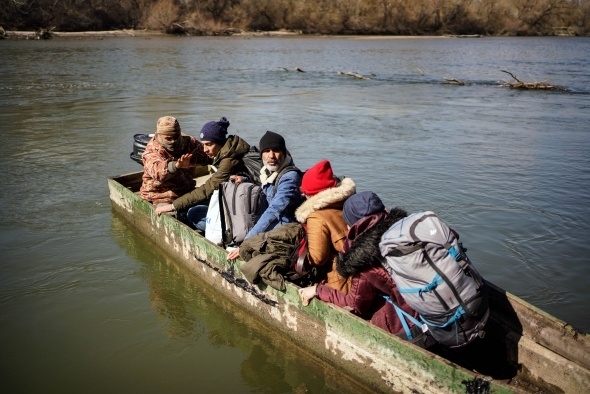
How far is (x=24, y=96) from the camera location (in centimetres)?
1838

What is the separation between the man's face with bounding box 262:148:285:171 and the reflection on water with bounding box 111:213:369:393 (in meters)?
1.48

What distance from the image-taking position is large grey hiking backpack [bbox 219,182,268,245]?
516cm

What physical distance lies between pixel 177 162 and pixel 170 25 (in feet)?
176

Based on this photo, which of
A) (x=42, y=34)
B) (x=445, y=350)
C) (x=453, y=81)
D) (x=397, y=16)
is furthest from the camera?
(x=397, y=16)

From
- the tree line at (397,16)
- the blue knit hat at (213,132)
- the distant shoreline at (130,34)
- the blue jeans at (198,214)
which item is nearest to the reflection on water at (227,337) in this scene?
the blue jeans at (198,214)

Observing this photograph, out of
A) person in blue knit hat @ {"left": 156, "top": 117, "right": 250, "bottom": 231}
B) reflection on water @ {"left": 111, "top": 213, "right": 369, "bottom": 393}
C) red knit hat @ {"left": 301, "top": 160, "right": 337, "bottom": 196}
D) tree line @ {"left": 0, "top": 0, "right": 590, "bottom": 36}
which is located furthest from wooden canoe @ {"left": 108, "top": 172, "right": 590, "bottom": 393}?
tree line @ {"left": 0, "top": 0, "right": 590, "bottom": 36}

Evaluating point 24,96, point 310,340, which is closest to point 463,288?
point 310,340

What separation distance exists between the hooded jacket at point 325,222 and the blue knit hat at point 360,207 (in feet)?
0.64

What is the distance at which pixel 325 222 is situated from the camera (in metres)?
4.04

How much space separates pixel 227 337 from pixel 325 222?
1824mm

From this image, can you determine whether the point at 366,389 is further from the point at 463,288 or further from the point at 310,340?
the point at 463,288

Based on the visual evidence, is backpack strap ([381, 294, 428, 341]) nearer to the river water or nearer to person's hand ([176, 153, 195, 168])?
the river water

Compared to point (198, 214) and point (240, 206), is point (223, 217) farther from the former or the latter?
point (198, 214)

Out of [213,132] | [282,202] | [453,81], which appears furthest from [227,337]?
[453,81]
